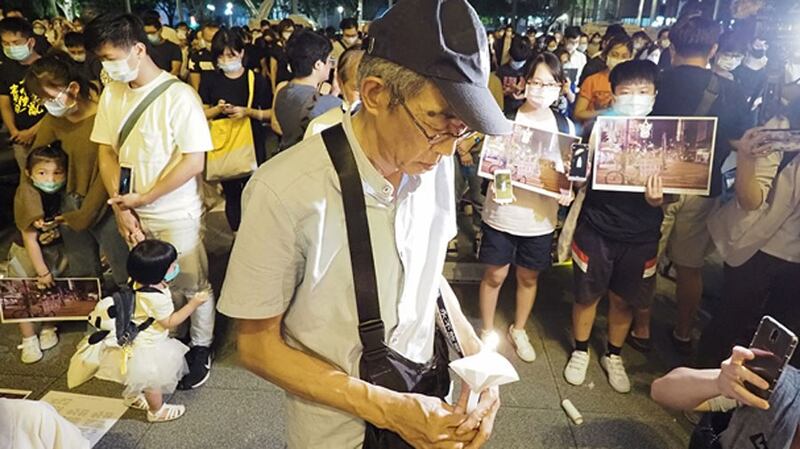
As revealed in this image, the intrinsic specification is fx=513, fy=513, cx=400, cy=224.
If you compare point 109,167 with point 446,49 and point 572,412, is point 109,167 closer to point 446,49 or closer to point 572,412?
point 446,49

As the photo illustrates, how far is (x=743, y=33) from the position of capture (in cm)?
430

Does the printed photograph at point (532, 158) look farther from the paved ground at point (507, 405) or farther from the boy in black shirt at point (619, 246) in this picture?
the paved ground at point (507, 405)

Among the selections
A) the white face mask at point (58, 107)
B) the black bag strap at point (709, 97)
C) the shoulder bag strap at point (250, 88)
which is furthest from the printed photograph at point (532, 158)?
the white face mask at point (58, 107)

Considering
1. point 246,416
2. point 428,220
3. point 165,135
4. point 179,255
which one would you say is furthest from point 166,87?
point 428,220

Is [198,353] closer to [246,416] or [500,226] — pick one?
[246,416]

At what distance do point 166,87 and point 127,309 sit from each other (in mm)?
1205

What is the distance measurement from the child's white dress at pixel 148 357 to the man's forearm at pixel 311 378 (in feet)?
5.69

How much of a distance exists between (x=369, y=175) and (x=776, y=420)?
1.51 metres

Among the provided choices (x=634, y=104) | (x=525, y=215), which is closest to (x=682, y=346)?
(x=525, y=215)

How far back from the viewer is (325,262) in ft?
3.83

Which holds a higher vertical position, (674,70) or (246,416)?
(674,70)

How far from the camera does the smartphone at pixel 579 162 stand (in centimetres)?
286

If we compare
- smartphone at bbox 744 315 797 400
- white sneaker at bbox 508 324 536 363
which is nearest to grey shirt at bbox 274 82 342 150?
white sneaker at bbox 508 324 536 363

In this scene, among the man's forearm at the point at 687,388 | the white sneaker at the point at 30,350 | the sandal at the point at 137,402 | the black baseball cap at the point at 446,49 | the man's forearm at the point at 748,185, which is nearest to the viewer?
the black baseball cap at the point at 446,49
